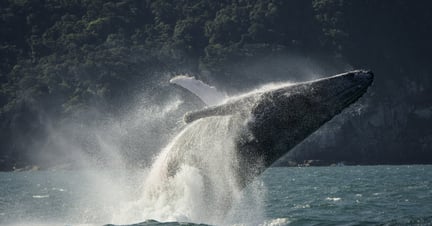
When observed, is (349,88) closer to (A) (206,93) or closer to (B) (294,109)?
(B) (294,109)

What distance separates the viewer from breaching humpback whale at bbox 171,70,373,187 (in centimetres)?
1702

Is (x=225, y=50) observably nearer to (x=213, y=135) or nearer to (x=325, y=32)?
(x=325, y=32)

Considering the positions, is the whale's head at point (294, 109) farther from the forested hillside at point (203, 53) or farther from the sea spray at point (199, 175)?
the forested hillside at point (203, 53)

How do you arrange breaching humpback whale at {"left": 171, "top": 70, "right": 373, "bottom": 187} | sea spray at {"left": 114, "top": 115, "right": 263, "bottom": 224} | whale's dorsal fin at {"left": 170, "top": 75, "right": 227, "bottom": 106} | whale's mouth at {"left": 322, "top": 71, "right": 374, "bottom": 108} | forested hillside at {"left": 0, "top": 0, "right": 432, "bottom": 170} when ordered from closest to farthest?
whale's mouth at {"left": 322, "top": 71, "right": 374, "bottom": 108} < breaching humpback whale at {"left": 171, "top": 70, "right": 373, "bottom": 187} < sea spray at {"left": 114, "top": 115, "right": 263, "bottom": 224} < whale's dorsal fin at {"left": 170, "top": 75, "right": 227, "bottom": 106} < forested hillside at {"left": 0, "top": 0, "right": 432, "bottom": 170}

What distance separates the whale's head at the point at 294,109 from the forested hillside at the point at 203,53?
94.8 meters

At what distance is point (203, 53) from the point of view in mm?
131375

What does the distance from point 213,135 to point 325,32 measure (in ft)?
383

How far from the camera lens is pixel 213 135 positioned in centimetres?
1784

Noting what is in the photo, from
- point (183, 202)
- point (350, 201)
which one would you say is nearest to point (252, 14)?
point (350, 201)

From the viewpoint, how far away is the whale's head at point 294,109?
56.0ft

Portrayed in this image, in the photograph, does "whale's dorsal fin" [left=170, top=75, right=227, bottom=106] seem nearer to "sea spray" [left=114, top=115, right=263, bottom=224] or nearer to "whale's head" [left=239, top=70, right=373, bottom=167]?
"sea spray" [left=114, top=115, right=263, bottom=224]

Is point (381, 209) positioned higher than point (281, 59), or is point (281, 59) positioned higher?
point (281, 59)

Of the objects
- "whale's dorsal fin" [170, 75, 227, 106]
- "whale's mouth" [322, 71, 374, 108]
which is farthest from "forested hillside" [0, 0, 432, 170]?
"whale's mouth" [322, 71, 374, 108]

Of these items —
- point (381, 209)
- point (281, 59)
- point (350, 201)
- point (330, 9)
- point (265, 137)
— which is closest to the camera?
point (265, 137)
